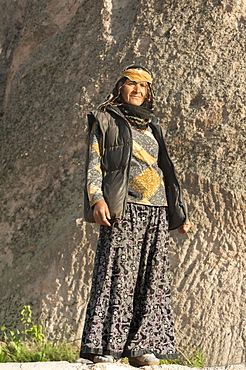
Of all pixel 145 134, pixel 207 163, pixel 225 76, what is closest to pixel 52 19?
pixel 225 76

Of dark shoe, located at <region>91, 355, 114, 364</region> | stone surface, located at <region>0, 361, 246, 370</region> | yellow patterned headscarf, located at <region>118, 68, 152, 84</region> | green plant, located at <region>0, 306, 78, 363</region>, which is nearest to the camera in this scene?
stone surface, located at <region>0, 361, 246, 370</region>

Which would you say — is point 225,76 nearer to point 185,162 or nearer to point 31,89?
point 185,162

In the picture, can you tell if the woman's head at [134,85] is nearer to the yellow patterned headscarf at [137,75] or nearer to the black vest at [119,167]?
the yellow patterned headscarf at [137,75]

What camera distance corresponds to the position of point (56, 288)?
5.65 meters

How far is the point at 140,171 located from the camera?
399 centimetres

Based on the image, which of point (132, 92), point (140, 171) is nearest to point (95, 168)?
point (140, 171)

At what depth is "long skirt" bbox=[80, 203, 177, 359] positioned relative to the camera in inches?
147

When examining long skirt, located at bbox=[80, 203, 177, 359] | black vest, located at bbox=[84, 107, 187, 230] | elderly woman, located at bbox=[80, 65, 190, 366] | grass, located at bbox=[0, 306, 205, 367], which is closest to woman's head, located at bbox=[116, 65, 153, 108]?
elderly woman, located at bbox=[80, 65, 190, 366]

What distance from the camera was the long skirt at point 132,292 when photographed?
3727 millimetres

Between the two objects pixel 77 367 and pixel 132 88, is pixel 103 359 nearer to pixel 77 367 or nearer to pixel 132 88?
pixel 77 367

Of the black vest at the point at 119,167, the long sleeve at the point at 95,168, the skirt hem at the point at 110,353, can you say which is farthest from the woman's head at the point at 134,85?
the skirt hem at the point at 110,353

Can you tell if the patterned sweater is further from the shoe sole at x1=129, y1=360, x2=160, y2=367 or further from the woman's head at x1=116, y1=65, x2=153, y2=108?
the shoe sole at x1=129, y1=360, x2=160, y2=367

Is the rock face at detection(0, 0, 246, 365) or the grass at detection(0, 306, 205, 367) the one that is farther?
the rock face at detection(0, 0, 246, 365)

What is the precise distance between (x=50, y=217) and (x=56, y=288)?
906 mm
